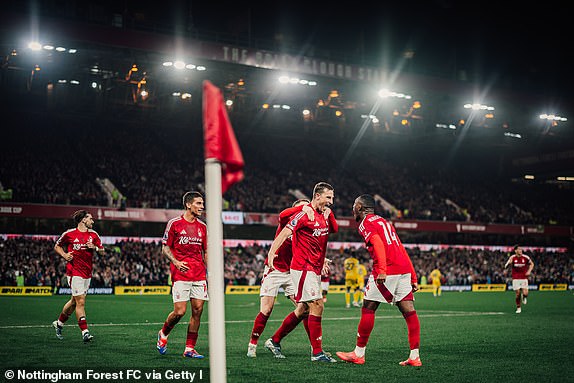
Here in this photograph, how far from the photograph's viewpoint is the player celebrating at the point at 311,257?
947 cm

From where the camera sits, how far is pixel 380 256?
9078 millimetres

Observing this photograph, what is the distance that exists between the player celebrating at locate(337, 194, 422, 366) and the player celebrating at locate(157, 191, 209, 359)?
7.75 ft

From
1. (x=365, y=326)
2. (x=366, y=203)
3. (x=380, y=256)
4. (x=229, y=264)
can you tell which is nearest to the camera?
(x=380, y=256)

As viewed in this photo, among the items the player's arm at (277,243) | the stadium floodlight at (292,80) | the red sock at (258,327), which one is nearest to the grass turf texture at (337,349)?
the red sock at (258,327)

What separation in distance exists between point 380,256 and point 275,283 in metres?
2.17

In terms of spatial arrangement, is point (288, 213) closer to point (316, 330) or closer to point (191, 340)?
point (316, 330)

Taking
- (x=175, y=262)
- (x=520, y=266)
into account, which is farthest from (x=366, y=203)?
(x=520, y=266)

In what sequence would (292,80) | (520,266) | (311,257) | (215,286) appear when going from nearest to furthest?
(215,286), (311,257), (520,266), (292,80)

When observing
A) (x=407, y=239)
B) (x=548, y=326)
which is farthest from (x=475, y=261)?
Answer: (x=548, y=326)

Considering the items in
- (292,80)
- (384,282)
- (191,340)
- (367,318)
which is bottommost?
(191,340)

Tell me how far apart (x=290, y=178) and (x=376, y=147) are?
12.7 m

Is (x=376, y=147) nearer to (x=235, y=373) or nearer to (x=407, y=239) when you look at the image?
(x=407, y=239)

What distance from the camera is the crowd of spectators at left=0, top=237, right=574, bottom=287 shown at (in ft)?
112

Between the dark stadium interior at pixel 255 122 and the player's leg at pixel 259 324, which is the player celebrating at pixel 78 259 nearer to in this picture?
the player's leg at pixel 259 324
